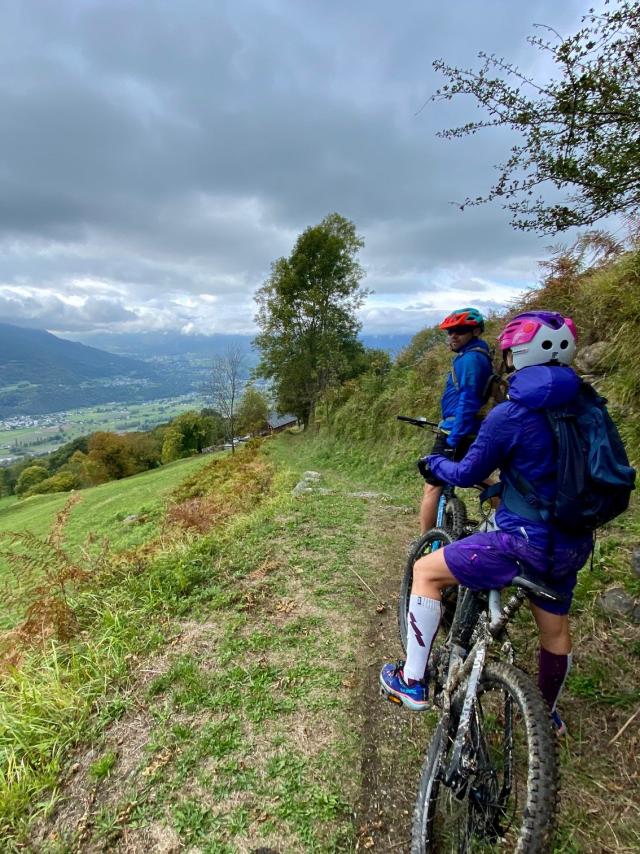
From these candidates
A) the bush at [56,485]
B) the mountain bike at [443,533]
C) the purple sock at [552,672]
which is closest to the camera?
→ the purple sock at [552,672]

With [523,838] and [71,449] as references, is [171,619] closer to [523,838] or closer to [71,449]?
[523,838]

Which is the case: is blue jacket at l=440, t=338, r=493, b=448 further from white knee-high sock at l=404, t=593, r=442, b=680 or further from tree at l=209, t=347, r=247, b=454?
tree at l=209, t=347, r=247, b=454

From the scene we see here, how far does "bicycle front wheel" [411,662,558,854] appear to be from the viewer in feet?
5.59

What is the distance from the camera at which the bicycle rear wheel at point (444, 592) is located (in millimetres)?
3516

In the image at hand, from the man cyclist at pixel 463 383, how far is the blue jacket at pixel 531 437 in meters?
1.24

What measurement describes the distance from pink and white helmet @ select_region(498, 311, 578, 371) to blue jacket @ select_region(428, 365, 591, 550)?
133 mm

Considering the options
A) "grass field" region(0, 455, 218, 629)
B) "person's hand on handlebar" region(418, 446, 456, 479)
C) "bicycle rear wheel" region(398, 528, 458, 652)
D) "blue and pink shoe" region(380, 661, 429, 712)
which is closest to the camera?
"blue and pink shoe" region(380, 661, 429, 712)

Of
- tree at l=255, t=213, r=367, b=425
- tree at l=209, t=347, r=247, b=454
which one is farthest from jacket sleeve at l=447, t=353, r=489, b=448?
tree at l=209, t=347, r=247, b=454

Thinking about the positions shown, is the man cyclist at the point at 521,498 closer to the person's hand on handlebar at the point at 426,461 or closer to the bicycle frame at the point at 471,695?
the bicycle frame at the point at 471,695

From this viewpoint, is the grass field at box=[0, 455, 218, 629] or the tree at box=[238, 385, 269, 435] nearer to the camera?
the grass field at box=[0, 455, 218, 629]

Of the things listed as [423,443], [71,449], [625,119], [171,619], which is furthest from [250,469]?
[71,449]

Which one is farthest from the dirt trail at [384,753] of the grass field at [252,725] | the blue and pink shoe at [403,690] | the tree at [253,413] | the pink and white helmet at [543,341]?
the tree at [253,413]

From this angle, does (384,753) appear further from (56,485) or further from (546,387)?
(56,485)

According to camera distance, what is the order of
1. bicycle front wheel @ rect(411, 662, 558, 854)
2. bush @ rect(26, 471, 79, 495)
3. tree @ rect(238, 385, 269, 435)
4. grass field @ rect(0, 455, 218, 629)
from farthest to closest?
bush @ rect(26, 471, 79, 495) → tree @ rect(238, 385, 269, 435) → grass field @ rect(0, 455, 218, 629) → bicycle front wheel @ rect(411, 662, 558, 854)
